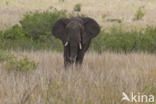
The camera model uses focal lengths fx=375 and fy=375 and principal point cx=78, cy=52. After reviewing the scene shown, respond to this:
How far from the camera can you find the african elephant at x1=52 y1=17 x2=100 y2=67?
7.92 m

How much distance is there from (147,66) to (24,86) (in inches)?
143

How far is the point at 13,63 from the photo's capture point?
7.71m

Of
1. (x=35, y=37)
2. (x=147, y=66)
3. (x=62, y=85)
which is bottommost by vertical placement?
(x=35, y=37)

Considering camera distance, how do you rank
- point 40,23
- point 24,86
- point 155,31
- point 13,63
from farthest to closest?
1. point 40,23
2. point 155,31
3. point 13,63
4. point 24,86

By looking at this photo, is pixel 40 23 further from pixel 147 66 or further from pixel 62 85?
pixel 62 85

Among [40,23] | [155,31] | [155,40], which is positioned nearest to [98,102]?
[155,40]

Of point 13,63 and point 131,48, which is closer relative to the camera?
point 13,63

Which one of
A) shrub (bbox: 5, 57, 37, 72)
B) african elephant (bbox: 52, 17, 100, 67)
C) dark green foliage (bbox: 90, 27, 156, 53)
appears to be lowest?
dark green foliage (bbox: 90, 27, 156, 53)

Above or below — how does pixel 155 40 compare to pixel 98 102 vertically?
below

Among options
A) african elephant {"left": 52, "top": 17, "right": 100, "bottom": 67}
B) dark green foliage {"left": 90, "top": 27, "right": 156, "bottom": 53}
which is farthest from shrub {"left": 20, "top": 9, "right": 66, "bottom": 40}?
african elephant {"left": 52, "top": 17, "right": 100, "bottom": 67}

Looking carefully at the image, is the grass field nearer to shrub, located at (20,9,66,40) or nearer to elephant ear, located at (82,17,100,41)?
shrub, located at (20,9,66,40)

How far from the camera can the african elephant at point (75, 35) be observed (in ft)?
26.0

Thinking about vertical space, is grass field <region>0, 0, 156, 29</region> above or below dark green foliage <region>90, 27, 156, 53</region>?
below

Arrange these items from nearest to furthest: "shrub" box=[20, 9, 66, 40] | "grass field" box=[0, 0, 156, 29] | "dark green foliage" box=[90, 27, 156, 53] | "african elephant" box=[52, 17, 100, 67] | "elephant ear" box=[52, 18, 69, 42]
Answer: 1. "african elephant" box=[52, 17, 100, 67]
2. "elephant ear" box=[52, 18, 69, 42]
3. "dark green foliage" box=[90, 27, 156, 53]
4. "shrub" box=[20, 9, 66, 40]
5. "grass field" box=[0, 0, 156, 29]
